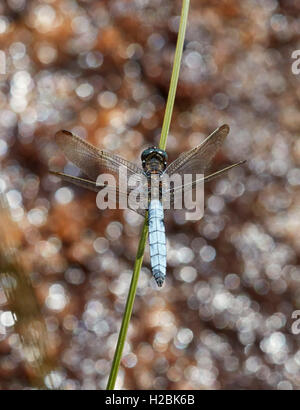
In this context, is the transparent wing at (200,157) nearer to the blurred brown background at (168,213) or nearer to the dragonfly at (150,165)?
the dragonfly at (150,165)

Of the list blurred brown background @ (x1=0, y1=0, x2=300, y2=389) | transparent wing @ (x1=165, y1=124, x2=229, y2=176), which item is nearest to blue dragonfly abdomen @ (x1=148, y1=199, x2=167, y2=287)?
transparent wing @ (x1=165, y1=124, x2=229, y2=176)

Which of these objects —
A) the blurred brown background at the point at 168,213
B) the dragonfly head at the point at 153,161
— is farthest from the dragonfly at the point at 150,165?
the blurred brown background at the point at 168,213

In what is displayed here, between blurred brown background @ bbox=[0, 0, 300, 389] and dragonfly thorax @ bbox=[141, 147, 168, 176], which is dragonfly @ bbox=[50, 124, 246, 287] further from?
blurred brown background @ bbox=[0, 0, 300, 389]

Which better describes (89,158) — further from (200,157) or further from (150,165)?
(200,157)

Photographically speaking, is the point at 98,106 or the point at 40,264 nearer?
the point at 40,264

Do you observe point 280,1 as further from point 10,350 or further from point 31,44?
point 10,350
